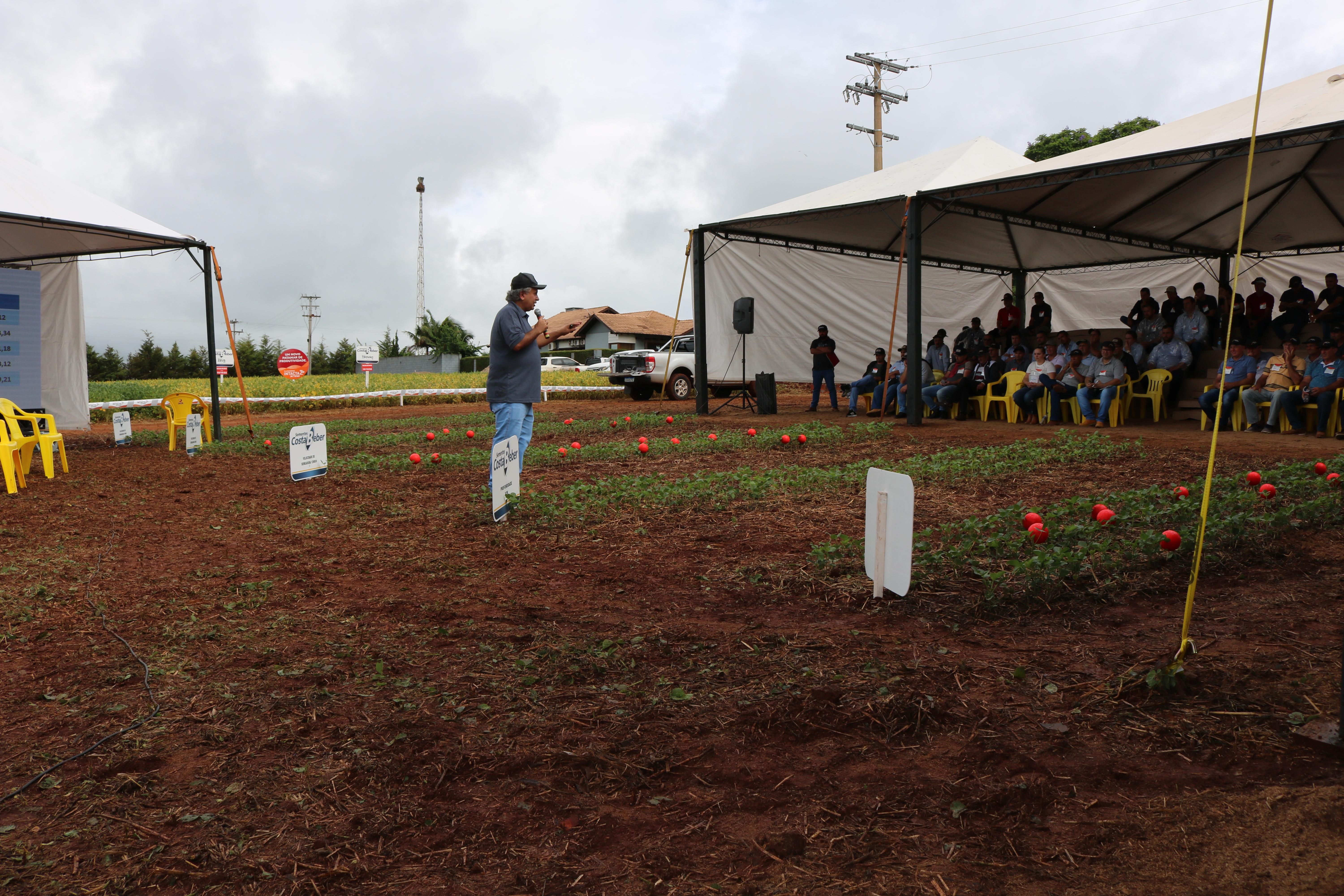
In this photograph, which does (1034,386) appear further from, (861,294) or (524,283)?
(524,283)

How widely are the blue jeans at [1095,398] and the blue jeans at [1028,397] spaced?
652 millimetres

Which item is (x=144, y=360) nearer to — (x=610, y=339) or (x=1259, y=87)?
(x=610, y=339)

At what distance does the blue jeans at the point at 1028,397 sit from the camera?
1409 centimetres

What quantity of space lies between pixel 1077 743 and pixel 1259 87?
2.09 m

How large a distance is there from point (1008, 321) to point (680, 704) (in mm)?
16227

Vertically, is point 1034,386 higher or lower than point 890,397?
higher

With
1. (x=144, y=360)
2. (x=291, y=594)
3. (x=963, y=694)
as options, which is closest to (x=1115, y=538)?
(x=963, y=694)

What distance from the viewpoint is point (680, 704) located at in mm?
3109

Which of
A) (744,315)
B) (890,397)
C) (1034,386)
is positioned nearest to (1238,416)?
(1034,386)

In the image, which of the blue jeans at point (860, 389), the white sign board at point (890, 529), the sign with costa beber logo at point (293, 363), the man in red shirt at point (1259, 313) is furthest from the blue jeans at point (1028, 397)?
the sign with costa beber logo at point (293, 363)

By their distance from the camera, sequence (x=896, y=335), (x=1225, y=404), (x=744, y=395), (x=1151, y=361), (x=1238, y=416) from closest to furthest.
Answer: (x=1225, y=404) → (x=1238, y=416) → (x=1151, y=361) → (x=744, y=395) → (x=896, y=335)

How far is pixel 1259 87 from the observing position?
2779mm

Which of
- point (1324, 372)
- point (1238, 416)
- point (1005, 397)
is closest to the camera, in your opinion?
point (1324, 372)

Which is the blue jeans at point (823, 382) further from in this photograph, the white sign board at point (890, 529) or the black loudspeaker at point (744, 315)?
the white sign board at point (890, 529)
